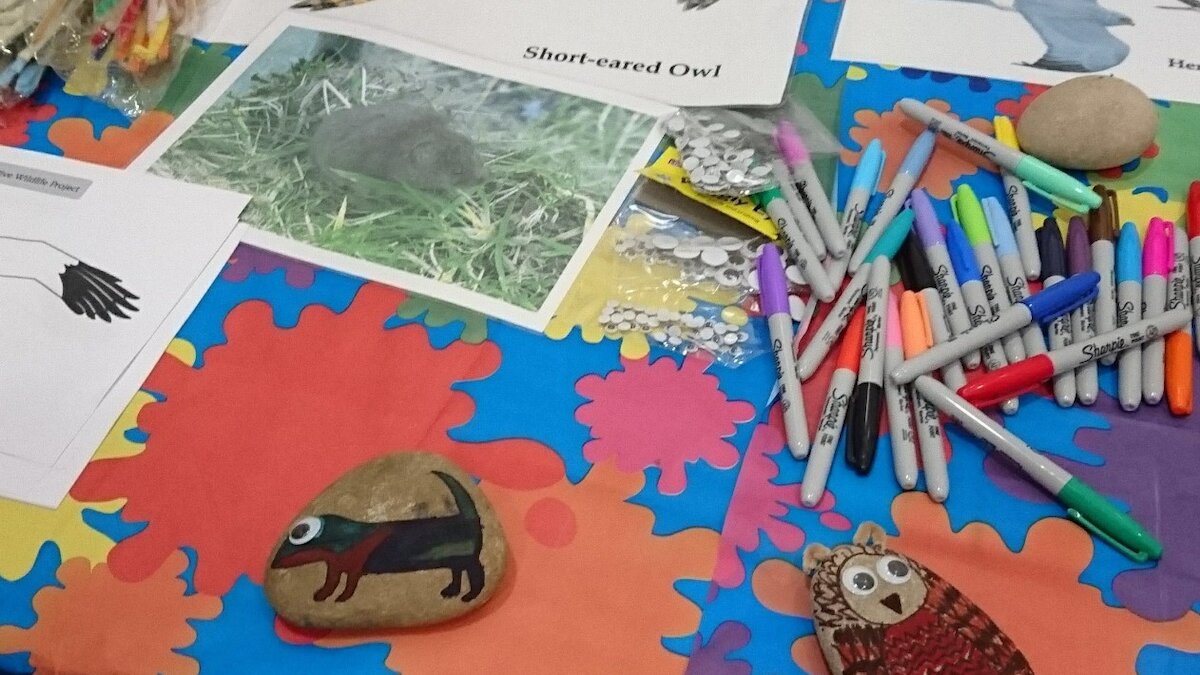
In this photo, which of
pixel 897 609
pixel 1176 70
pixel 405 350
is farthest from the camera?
pixel 1176 70

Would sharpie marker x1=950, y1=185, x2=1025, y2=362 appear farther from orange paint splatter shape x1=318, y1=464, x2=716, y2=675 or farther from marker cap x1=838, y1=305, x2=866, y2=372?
orange paint splatter shape x1=318, y1=464, x2=716, y2=675

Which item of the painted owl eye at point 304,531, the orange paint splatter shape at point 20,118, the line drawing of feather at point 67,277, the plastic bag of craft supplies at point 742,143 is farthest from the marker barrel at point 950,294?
the orange paint splatter shape at point 20,118

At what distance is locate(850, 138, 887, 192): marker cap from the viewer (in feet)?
2.02

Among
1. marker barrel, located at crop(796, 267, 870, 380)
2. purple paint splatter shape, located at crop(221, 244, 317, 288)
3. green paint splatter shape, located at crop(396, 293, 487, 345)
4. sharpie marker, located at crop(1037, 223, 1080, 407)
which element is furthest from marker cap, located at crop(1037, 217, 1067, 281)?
purple paint splatter shape, located at crop(221, 244, 317, 288)

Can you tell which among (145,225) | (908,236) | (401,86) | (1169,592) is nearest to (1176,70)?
(908,236)

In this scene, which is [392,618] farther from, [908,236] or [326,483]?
[908,236]

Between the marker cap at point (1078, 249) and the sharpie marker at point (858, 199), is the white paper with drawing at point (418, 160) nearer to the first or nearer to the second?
the sharpie marker at point (858, 199)

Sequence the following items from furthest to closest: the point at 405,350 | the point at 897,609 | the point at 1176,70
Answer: the point at 1176,70 < the point at 405,350 < the point at 897,609

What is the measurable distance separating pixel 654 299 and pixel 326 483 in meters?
0.21

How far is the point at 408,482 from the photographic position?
479 millimetres

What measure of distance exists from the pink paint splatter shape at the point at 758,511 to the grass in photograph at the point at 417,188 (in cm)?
16

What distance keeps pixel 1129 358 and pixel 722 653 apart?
27 cm

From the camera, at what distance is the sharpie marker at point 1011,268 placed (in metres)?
0.53

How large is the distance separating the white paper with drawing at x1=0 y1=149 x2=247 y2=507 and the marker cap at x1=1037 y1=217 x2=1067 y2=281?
477 mm
